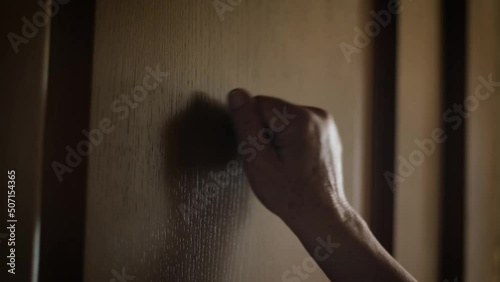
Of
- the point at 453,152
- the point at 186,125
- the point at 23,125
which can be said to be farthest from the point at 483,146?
the point at 23,125

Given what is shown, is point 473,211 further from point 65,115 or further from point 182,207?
point 65,115

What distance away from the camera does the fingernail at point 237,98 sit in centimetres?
35

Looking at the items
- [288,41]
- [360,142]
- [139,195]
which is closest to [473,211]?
[360,142]

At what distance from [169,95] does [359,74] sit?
26cm

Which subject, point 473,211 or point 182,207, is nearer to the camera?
point 182,207

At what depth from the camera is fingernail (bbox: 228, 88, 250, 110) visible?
355 millimetres

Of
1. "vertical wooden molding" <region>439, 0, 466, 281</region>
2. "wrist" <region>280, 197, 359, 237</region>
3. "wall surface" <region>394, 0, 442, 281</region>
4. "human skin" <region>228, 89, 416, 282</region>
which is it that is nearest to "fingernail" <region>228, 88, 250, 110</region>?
"human skin" <region>228, 89, 416, 282</region>

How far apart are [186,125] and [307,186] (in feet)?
0.40

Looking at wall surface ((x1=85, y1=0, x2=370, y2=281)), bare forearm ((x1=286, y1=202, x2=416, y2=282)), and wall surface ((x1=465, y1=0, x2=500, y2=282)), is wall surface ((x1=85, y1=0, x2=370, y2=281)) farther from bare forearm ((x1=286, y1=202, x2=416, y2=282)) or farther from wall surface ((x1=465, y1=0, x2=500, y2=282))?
wall surface ((x1=465, y1=0, x2=500, y2=282))

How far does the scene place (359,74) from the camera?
50cm

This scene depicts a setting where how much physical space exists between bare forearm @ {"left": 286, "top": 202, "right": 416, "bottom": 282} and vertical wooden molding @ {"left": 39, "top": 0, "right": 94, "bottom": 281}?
18 centimetres

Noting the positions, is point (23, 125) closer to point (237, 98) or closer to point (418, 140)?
point (237, 98)

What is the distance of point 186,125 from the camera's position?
1.11 ft

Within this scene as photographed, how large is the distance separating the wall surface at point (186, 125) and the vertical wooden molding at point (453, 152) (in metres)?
0.24
